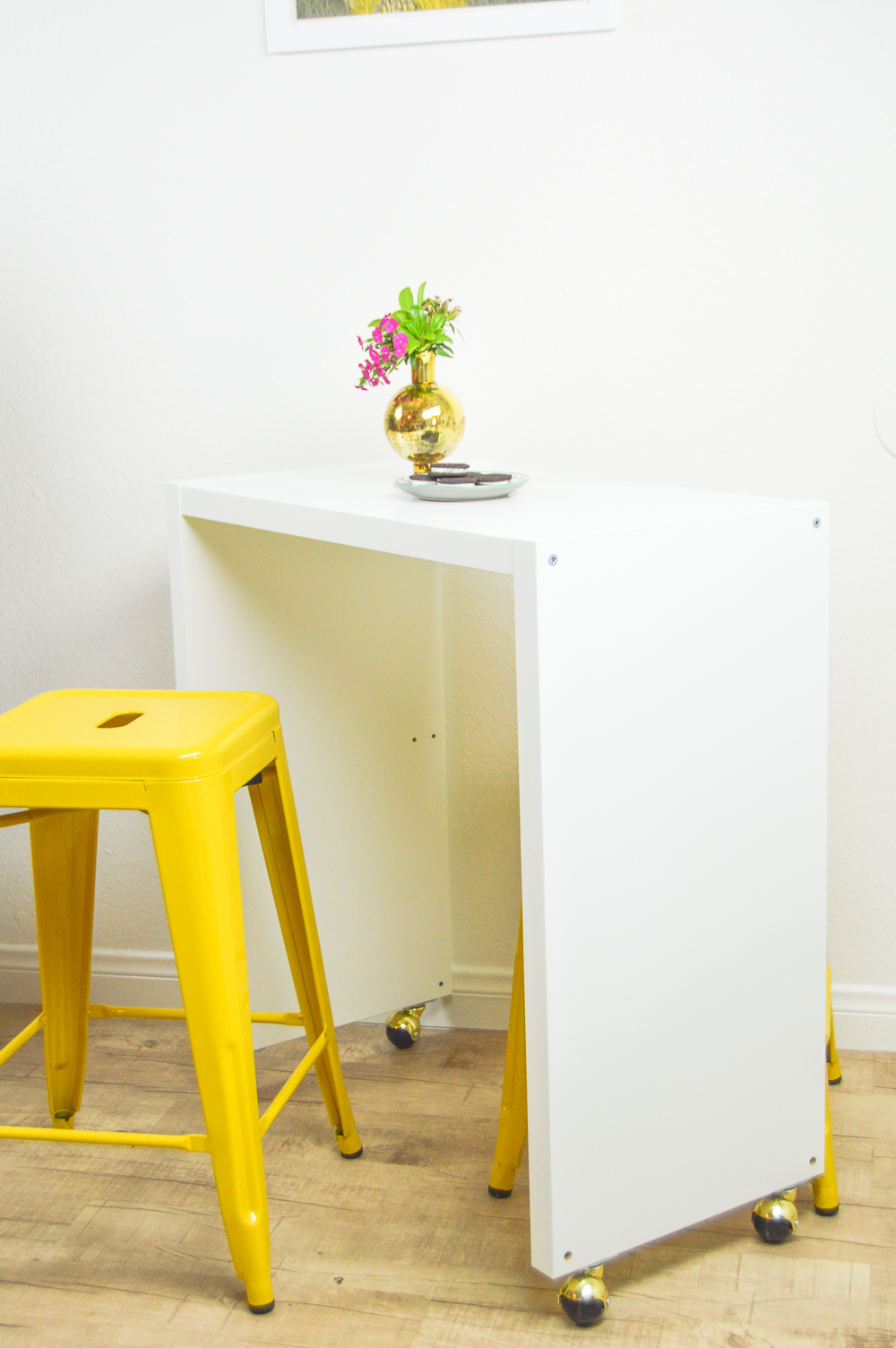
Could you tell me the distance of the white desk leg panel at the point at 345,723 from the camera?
1.67 m

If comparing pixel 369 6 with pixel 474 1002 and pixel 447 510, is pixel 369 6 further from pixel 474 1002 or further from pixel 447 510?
pixel 474 1002

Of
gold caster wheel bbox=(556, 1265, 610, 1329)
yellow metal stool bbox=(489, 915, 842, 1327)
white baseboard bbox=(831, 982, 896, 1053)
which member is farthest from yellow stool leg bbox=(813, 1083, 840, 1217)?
white baseboard bbox=(831, 982, 896, 1053)

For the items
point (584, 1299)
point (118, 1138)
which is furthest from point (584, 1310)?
point (118, 1138)

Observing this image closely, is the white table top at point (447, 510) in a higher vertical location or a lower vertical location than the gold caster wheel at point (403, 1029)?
higher

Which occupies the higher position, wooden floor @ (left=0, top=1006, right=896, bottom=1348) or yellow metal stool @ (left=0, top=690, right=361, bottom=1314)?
yellow metal stool @ (left=0, top=690, right=361, bottom=1314)

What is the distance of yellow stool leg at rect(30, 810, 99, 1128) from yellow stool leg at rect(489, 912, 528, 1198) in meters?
0.54

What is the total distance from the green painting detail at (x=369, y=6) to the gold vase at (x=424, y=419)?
54 cm

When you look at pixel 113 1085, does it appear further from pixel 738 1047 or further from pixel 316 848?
pixel 738 1047

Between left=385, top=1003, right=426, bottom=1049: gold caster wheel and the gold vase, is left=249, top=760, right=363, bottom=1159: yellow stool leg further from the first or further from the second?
the gold vase

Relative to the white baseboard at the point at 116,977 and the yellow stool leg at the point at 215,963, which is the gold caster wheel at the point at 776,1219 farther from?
the white baseboard at the point at 116,977

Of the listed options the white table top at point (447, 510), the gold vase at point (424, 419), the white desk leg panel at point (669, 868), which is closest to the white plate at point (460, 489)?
the white table top at point (447, 510)

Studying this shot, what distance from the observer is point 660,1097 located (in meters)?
1.26

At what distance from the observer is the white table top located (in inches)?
45.4

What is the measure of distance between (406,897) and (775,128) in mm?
1193
